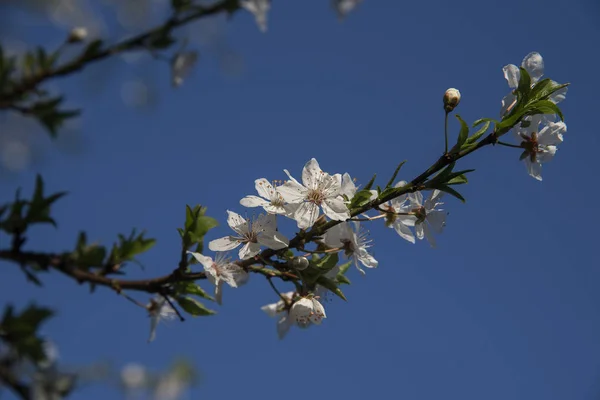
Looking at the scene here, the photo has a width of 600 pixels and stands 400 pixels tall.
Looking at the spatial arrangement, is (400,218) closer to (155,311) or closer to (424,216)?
(424,216)

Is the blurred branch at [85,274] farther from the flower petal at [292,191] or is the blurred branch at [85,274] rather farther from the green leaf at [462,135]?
the green leaf at [462,135]

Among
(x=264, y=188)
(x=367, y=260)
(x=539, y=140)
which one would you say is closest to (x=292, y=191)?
(x=264, y=188)

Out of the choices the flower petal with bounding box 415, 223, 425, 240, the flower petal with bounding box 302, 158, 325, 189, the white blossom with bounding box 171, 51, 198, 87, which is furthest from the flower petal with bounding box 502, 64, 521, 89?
the white blossom with bounding box 171, 51, 198, 87

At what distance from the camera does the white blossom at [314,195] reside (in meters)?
1.71

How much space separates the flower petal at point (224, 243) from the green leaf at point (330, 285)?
28cm

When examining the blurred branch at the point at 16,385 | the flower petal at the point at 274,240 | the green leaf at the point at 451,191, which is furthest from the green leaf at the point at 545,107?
the blurred branch at the point at 16,385

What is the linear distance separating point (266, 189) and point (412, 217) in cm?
47

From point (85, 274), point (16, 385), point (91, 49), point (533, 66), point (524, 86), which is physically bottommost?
point (16, 385)

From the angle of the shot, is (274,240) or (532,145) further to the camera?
(532,145)

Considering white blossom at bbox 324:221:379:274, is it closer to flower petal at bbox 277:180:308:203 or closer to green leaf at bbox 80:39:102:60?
flower petal at bbox 277:180:308:203

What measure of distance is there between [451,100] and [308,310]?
0.77 meters

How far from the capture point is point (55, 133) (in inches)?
55.2

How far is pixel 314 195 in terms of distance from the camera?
1831mm

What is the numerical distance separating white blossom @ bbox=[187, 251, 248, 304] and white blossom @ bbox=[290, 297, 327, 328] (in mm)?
188
